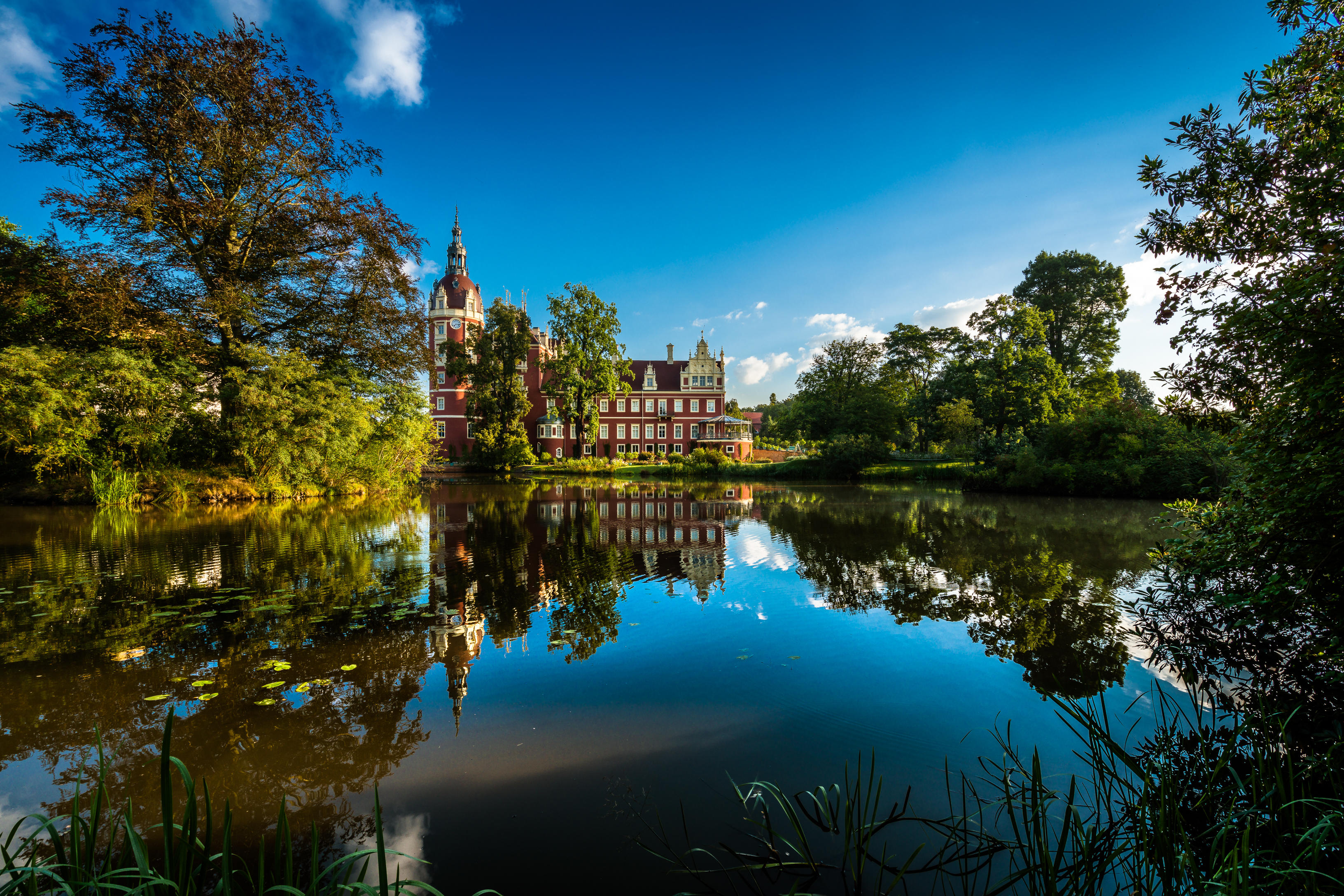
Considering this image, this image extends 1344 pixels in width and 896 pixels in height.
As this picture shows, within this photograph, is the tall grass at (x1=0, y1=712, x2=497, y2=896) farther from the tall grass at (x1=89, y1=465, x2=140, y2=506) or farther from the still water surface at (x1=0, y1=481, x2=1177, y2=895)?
the tall grass at (x1=89, y1=465, x2=140, y2=506)

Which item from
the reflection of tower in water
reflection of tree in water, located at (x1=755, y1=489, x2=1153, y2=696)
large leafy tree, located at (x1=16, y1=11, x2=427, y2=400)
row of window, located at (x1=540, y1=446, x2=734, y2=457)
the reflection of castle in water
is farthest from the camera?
row of window, located at (x1=540, y1=446, x2=734, y2=457)

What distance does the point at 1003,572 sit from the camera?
7656 millimetres

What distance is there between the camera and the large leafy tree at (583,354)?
37812mm

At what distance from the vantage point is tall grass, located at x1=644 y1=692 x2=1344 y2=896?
5.65 feet

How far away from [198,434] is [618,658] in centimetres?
1783

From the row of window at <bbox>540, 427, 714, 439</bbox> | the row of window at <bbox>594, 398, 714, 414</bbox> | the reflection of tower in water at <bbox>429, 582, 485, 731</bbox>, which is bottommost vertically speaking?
the reflection of tower in water at <bbox>429, 582, 485, 731</bbox>

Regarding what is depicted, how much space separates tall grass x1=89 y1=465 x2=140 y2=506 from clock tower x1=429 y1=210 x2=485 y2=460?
31534 mm

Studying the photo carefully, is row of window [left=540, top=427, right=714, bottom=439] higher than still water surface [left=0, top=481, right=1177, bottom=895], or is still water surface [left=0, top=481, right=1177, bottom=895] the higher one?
row of window [left=540, top=427, right=714, bottom=439]

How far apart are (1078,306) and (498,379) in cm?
3676

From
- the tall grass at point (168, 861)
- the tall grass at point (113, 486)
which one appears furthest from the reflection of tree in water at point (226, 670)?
the tall grass at point (113, 486)

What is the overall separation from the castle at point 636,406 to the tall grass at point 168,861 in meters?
47.0

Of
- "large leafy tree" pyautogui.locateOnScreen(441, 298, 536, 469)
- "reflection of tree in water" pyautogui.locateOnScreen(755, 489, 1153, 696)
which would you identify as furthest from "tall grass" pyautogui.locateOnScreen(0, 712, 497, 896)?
"large leafy tree" pyautogui.locateOnScreen(441, 298, 536, 469)

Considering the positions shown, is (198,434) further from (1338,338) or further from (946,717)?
(1338,338)

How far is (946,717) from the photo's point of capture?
3.53 m
